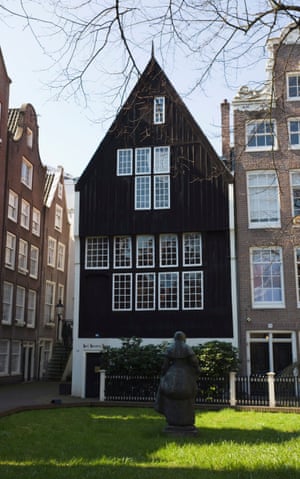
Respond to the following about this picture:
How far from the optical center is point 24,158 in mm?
34531

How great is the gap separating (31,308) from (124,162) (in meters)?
14.4

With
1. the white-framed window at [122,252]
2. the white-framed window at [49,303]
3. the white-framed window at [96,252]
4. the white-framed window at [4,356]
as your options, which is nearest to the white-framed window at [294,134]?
the white-framed window at [122,252]

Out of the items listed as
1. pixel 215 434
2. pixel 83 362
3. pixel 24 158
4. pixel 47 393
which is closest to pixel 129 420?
pixel 215 434

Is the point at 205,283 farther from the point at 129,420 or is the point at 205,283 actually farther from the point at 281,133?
the point at 129,420

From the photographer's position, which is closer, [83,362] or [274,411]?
[274,411]

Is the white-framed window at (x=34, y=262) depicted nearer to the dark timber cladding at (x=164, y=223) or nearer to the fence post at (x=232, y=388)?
the dark timber cladding at (x=164, y=223)

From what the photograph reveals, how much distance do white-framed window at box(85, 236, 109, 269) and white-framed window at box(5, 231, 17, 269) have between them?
7906mm

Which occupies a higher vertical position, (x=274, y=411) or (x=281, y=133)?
(x=281, y=133)

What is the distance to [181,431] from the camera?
459 inches

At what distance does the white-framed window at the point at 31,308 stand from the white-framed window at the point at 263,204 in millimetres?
17292

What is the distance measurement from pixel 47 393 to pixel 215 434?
566 inches

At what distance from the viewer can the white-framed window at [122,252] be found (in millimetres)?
24953

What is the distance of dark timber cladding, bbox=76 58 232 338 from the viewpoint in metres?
23.6

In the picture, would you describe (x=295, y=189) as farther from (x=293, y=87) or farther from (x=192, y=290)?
(x=192, y=290)
